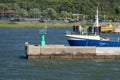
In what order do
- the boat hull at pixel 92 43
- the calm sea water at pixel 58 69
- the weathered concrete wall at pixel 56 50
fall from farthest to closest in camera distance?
the boat hull at pixel 92 43, the weathered concrete wall at pixel 56 50, the calm sea water at pixel 58 69

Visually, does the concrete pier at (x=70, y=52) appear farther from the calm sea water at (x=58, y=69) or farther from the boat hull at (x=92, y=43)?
the boat hull at (x=92, y=43)

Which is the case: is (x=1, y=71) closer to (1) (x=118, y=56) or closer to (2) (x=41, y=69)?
(2) (x=41, y=69)

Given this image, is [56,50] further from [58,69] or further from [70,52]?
[58,69]

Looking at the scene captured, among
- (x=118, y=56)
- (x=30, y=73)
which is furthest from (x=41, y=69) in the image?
(x=118, y=56)

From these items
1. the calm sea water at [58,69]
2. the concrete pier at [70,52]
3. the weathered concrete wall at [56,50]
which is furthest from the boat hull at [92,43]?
the weathered concrete wall at [56,50]

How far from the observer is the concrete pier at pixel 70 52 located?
62.8 meters

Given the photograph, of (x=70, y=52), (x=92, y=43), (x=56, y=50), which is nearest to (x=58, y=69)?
(x=56, y=50)

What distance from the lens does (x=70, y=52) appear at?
63.6 m

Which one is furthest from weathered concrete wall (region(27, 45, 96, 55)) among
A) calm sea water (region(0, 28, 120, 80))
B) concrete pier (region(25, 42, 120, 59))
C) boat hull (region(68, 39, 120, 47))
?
boat hull (region(68, 39, 120, 47))

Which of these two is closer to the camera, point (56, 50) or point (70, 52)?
point (56, 50)

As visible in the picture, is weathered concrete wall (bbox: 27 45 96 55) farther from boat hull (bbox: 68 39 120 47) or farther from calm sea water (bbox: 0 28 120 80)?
boat hull (bbox: 68 39 120 47)

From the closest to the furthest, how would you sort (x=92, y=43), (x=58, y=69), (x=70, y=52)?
(x=58, y=69) → (x=70, y=52) → (x=92, y=43)

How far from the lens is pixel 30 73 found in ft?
180

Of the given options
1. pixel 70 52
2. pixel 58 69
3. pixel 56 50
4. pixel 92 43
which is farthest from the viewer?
pixel 92 43
